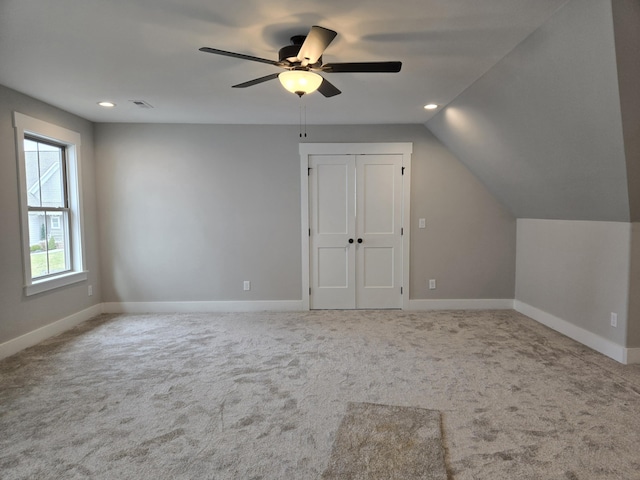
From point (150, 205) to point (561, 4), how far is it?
4.49 metres

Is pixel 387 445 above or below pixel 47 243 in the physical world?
below

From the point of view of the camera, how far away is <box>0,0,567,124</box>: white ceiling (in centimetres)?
202

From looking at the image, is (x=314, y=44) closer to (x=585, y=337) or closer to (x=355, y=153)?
(x=355, y=153)

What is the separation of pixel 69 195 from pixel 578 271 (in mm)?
5554

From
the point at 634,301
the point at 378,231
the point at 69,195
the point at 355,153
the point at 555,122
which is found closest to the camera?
the point at 555,122

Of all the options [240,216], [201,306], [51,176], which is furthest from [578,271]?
[51,176]

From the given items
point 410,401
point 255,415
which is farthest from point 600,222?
point 255,415

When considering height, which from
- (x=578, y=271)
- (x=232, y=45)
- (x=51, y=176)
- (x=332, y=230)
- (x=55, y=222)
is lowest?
(x=578, y=271)

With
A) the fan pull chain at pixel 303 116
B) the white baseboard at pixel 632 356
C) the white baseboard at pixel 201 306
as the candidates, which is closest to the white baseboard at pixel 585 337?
the white baseboard at pixel 632 356

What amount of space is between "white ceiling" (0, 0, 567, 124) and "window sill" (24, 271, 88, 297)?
1.82 meters

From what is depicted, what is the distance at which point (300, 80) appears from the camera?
2279 millimetres

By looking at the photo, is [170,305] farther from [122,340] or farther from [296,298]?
[296,298]

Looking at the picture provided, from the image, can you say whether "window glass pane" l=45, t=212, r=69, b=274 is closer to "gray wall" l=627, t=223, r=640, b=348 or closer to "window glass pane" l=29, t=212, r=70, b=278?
"window glass pane" l=29, t=212, r=70, b=278

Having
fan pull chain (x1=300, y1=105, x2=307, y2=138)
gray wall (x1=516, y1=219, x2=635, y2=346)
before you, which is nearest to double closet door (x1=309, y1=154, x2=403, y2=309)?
fan pull chain (x1=300, y1=105, x2=307, y2=138)
